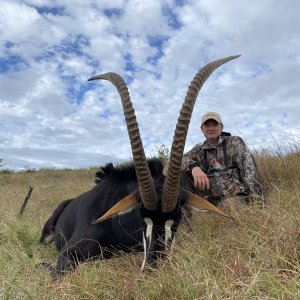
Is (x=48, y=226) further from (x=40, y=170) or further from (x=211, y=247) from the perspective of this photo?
(x=40, y=170)

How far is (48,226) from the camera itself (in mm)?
6613

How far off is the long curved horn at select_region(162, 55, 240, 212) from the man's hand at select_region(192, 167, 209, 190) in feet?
6.46

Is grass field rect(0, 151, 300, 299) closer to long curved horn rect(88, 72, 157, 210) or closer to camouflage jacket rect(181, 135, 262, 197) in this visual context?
long curved horn rect(88, 72, 157, 210)

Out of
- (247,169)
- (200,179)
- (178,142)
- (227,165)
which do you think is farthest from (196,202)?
(227,165)

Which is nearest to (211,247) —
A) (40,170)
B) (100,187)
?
(100,187)

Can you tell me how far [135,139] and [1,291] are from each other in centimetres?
171

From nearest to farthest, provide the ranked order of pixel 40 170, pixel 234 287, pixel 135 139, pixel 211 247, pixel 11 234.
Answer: pixel 234 287 → pixel 211 247 → pixel 135 139 → pixel 11 234 → pixel 40 170

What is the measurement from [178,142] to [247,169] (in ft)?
7.96

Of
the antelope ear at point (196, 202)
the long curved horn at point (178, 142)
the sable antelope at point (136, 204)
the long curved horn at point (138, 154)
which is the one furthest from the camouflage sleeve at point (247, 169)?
the long curved horn at point (138, 154)

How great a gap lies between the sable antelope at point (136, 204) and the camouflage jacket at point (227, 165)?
63.7 inches

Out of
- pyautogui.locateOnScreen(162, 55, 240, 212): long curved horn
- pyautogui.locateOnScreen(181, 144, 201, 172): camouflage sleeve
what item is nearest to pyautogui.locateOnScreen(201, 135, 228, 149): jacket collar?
pyautogui.locateOnScreen(181, 144, 201, 172): camouflage sleeve

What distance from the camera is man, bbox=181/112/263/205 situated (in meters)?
6.12

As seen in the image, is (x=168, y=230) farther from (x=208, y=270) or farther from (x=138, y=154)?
(x=208, y=270)

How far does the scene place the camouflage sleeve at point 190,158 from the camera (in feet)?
21.2
